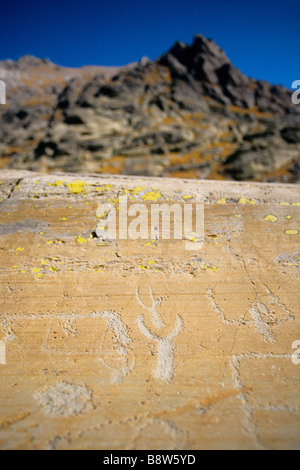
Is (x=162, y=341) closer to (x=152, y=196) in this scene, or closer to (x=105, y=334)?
(x=105, y=334)

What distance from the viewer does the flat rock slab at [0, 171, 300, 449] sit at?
1.43m

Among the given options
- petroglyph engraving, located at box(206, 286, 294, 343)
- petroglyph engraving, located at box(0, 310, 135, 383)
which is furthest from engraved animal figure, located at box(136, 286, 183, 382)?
petroglyph engraving, located at box(206, 286, 294, 343)

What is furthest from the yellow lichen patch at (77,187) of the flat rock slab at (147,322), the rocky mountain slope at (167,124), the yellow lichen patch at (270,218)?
the rocky mountain slope at (167,124)

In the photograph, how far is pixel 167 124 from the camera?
127 ft

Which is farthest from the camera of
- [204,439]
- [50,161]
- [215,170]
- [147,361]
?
[50,161]

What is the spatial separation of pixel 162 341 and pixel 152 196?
145 cm

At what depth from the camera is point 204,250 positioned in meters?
2.36

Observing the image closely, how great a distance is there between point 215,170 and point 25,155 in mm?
27235

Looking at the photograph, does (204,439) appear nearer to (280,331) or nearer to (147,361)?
(147,361)

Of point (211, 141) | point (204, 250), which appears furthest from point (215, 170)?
point (204, 250)

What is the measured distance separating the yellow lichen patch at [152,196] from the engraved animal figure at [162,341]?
1.01m

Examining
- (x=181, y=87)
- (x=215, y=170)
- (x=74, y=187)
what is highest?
(x=181, y=87)

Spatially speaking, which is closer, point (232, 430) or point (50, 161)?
point (232, 430)

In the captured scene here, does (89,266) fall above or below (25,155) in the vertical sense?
below
